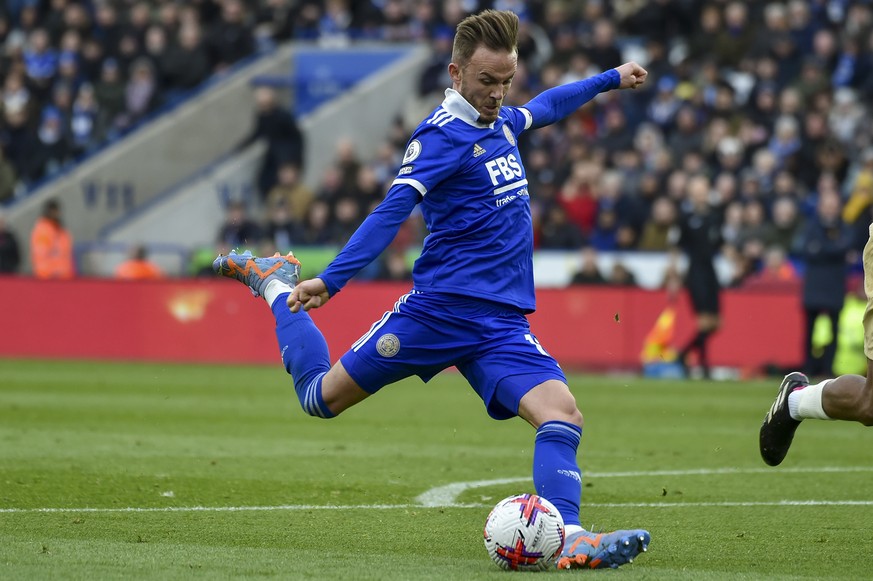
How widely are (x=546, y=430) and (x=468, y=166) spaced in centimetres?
116

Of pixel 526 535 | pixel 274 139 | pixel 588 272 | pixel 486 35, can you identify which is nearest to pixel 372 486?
pixel 526 535

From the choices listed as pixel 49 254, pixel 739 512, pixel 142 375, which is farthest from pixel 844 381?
pixel 49 254

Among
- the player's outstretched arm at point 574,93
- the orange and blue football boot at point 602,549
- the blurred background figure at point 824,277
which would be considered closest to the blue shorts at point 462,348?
the orange and blue football boot at point 602,549

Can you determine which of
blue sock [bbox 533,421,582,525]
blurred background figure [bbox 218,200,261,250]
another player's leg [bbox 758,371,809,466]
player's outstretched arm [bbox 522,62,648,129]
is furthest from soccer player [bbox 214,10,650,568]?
blurred background figure [bbox 218,200,261,250]

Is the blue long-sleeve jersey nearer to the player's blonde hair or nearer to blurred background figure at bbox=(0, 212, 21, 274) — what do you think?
the player's blonde hair

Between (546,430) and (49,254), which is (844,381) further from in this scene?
(49,254)

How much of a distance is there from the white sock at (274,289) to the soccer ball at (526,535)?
1.86 metres

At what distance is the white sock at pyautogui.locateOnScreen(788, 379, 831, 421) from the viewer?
7.08 m

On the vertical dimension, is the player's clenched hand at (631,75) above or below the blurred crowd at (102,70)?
above

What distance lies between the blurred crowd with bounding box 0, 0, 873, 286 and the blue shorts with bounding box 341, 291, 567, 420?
1174 centimetres

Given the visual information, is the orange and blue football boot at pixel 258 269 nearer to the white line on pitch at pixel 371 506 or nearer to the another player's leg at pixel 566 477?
the white line on pitch at pixel 371 506

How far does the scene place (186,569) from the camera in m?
5.91

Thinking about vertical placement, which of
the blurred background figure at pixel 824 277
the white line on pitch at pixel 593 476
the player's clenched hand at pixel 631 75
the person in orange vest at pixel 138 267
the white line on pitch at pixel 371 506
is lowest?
the person in orange vest at pixel 138 267

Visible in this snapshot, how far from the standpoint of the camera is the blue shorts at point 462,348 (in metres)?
6.53
